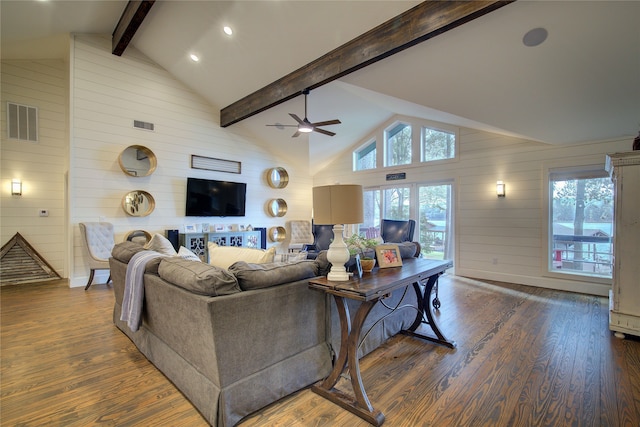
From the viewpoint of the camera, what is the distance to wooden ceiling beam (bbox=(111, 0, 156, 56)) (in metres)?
4.07

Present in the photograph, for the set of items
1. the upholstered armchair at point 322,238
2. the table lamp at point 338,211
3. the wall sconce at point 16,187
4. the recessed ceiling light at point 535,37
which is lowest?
the upholstered armchair at point 322,238

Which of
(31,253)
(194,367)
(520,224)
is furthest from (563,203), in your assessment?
(31,253)

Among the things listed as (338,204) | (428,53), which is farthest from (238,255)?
(428,53)

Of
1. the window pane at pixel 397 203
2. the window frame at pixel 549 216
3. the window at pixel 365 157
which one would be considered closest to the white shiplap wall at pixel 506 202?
the window frame at pixel 549 216

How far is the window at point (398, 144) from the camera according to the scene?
6.66 metres

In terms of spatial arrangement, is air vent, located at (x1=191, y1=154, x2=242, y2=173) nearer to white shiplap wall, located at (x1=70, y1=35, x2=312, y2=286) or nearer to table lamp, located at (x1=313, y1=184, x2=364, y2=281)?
white shiplap wall, located at (x1=70, y1=35, x2=312, y2=286)

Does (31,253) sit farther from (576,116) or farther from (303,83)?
(576,116)

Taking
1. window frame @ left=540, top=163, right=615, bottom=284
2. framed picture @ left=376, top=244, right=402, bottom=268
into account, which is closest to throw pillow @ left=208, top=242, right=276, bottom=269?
framed picture @ left=376, top=244, right=402, bottom=268

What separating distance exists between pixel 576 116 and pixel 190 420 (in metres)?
5.40

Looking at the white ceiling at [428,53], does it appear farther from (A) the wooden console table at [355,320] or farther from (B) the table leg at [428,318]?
(A) the wooden console table at [355,320]

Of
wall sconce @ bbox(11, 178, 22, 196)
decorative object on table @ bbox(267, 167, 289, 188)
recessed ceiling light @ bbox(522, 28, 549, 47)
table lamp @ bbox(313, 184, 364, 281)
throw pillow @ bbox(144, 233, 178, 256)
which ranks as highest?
recessed ceiling light @ bbox(522, 28, 549, 47)

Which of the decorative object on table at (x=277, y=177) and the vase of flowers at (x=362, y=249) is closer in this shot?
the vase of flowers at (x=362, y=249)

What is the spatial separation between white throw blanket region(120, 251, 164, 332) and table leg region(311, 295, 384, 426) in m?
1.51

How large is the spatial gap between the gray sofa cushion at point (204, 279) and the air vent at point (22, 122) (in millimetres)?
5504
